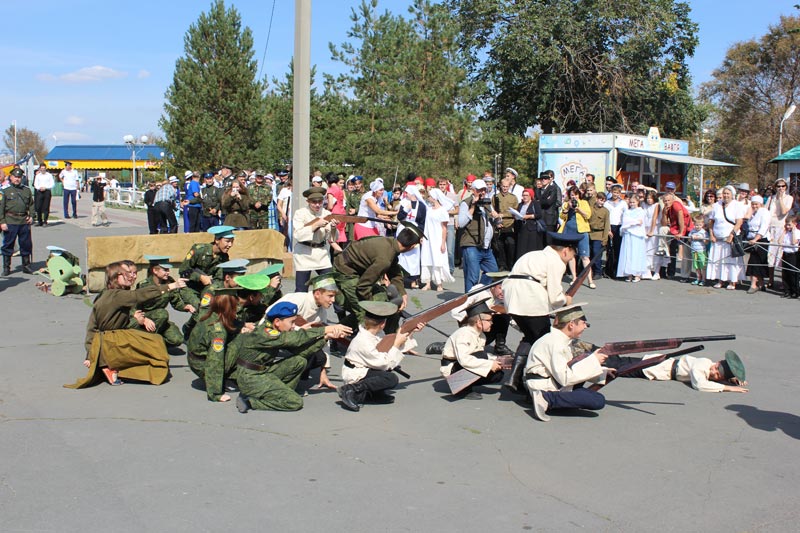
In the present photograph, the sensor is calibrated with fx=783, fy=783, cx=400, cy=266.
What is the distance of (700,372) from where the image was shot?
24.1 ft

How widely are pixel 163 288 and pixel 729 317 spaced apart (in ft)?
25.7

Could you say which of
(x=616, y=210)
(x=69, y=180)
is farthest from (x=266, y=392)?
(x=69, y=180)

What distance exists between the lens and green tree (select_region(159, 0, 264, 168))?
2831 cm

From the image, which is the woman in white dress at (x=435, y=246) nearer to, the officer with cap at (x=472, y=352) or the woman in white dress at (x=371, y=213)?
the woman in white dress at (x=371, y=213)

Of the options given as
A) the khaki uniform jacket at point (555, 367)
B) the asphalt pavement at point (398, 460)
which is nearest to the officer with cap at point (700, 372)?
the asphalt pavement at point (398, 460)

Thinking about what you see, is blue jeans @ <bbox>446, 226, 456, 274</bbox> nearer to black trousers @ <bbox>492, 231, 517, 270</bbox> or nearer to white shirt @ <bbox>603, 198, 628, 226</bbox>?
black trousers @ <bbox>492, 231, 517, 270</bbox>

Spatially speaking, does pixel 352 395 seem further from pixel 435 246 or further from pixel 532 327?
pixel 435 246

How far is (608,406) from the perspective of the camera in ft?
22.4

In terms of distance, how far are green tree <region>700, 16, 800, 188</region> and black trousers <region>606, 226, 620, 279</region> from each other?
28816 mm

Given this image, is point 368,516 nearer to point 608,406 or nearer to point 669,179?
point 608,406

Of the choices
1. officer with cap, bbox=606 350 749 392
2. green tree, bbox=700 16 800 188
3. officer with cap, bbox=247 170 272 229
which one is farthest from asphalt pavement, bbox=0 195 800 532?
green tree, bbox=700 16 800 188


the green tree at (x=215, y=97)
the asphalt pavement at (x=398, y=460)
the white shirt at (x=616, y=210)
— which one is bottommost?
the asphalt pavement at (x=398, y=460)

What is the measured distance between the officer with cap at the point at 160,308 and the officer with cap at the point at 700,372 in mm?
4390

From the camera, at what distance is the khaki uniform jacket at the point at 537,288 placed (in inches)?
281
